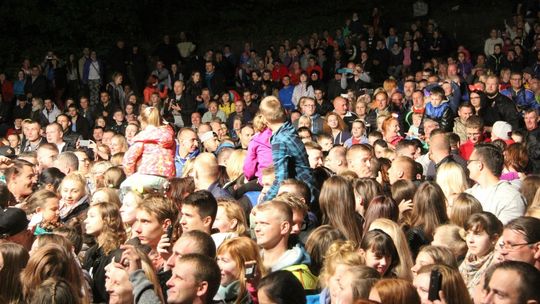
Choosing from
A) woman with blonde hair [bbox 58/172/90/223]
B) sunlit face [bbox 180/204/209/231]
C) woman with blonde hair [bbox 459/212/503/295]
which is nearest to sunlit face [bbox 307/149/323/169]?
woman with blonde hair [bbox 58/172/90/223]

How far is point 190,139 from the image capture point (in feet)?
37.6

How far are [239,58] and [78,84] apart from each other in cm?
444

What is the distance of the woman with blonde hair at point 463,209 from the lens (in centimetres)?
740

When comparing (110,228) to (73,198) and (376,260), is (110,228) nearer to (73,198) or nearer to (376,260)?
(73,198)

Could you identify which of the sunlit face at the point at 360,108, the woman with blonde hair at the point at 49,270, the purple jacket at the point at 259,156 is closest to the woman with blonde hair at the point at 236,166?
the purple jacket at the point at 259,156

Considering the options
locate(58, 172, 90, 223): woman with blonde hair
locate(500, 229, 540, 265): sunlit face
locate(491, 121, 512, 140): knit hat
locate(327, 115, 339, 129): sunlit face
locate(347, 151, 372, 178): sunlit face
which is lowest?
locate(500, 229, 540, 265): sunlit face

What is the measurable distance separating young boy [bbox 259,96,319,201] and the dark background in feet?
55.2

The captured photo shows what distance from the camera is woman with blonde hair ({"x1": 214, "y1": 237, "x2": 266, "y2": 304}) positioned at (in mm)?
6129

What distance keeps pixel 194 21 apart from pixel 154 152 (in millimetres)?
19008

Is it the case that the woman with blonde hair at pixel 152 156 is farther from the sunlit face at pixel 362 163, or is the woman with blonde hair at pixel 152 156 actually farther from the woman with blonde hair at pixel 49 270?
the woman with blonde hair at pixel 49 270

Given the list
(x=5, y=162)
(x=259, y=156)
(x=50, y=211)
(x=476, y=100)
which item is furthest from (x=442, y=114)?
(x=50, y=211)

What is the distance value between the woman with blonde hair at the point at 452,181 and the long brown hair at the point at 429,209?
2.42 ft

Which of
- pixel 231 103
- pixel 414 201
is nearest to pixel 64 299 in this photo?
pixel 414 201

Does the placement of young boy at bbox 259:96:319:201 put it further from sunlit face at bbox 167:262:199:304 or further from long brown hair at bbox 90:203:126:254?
sunlit face at bbox 167:262:199:304
